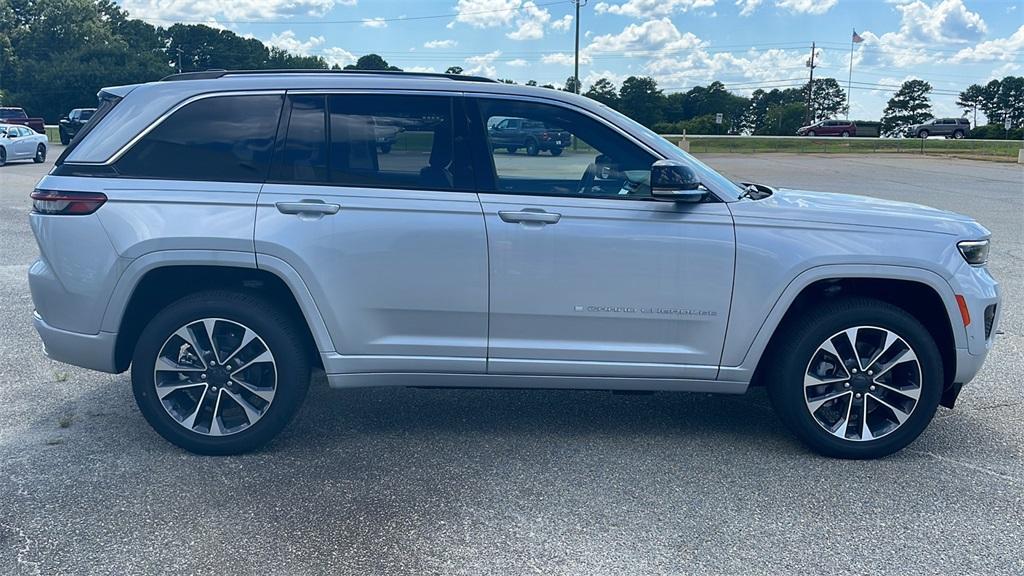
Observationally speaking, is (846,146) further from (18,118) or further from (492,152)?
(492,152)

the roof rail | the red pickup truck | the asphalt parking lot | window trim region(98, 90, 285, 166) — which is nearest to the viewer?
the asphalt parking lot

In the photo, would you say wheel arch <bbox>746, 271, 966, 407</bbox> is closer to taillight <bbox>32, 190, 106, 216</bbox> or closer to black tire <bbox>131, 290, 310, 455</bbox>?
black tire <bbox>131, 290, 310, 455</bbox>

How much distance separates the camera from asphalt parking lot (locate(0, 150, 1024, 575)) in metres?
3.43

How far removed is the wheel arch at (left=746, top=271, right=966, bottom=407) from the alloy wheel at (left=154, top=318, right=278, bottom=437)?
2494 mm

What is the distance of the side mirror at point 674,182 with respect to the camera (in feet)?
13.3

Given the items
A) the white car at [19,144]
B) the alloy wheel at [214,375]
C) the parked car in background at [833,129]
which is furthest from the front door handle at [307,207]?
the parked car in background at [833,129]

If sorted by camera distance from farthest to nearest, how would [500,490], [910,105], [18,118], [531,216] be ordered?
[910,105], [18,118], [531,216], [500,490]

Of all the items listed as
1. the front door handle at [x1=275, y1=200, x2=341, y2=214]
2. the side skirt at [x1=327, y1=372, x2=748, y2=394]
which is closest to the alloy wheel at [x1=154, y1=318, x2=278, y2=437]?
the side skirt at [x1=327, y1=372, x2=748, y2=394]

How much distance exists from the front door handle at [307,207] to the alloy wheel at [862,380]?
249 centimetres

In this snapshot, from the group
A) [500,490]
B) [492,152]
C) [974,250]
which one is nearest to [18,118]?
[492,152]

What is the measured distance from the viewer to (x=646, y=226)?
4.20 m

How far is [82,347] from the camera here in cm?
435

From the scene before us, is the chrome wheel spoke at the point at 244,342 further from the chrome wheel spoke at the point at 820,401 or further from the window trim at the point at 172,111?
the chrome wheel spoke at the point at 820,401

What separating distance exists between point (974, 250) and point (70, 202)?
451 cm
